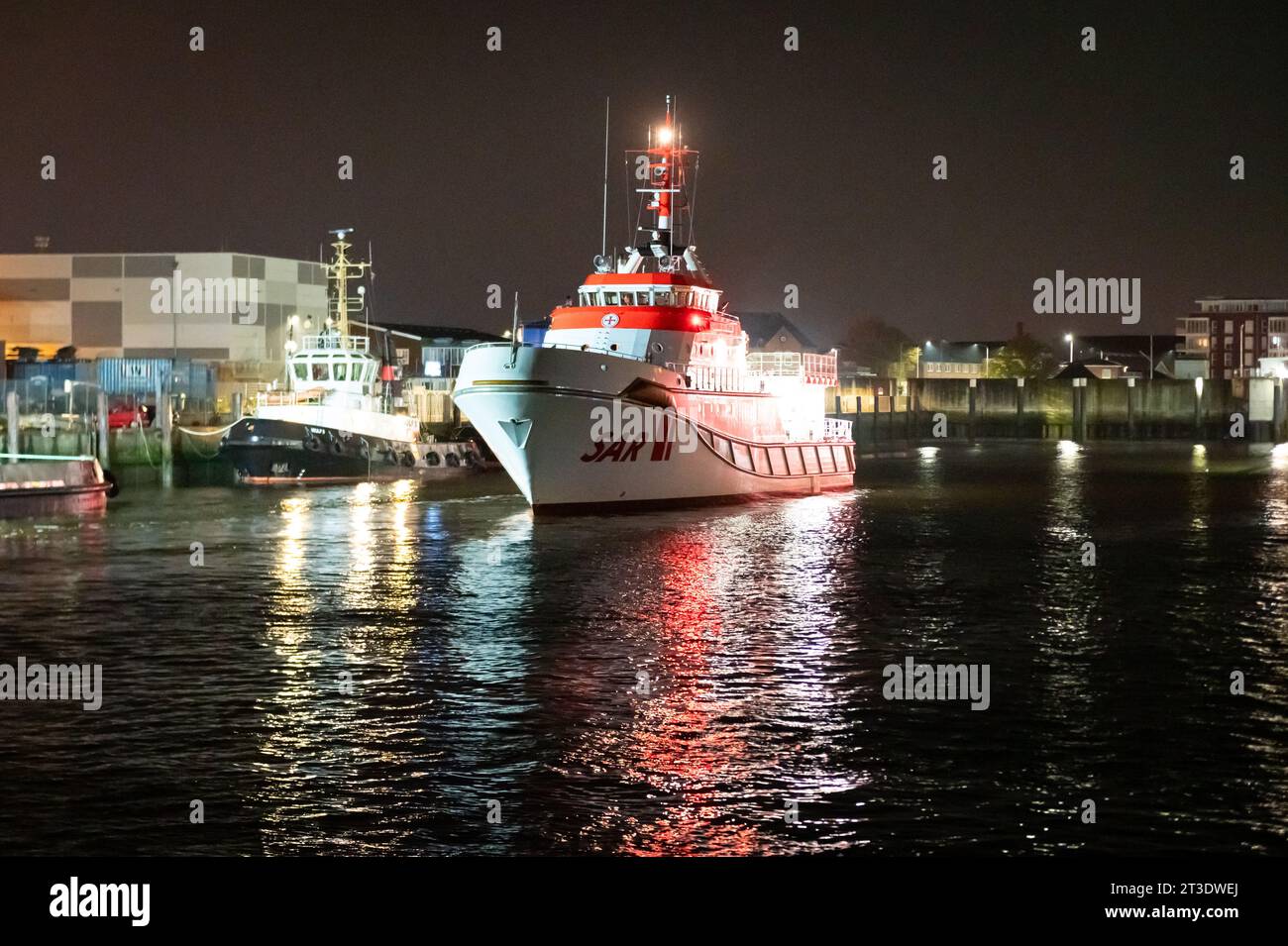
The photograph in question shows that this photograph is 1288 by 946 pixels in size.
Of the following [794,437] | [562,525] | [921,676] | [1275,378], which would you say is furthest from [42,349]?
[1275,378]

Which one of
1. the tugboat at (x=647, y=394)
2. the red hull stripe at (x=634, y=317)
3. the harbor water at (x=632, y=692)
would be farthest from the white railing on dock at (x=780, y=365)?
the harbor water at (x=632, y=692)

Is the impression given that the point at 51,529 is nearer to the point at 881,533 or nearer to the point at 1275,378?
the point at 881,533

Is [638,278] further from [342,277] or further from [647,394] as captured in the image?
[342,277]

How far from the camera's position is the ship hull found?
59.8 meters

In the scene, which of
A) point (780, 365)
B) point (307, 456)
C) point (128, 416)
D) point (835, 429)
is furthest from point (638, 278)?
point (128, 416)

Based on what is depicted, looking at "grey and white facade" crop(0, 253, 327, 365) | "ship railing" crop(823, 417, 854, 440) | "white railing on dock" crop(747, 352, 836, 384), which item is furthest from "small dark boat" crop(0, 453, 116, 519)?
"grey and white facade" crop(0, 253, 327, 365)

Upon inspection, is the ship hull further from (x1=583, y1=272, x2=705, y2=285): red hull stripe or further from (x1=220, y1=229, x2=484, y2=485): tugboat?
(x1=583, y1=272, x2=705, y2=285): red hull stripe

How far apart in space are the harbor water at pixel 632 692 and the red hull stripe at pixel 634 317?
7727 mm

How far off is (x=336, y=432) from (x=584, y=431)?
22519 millimetres

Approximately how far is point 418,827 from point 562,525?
28468mm

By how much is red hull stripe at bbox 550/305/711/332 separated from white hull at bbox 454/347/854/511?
8.06 feet

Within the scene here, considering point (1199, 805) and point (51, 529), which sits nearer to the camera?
point (1199, 805)

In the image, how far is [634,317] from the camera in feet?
154
